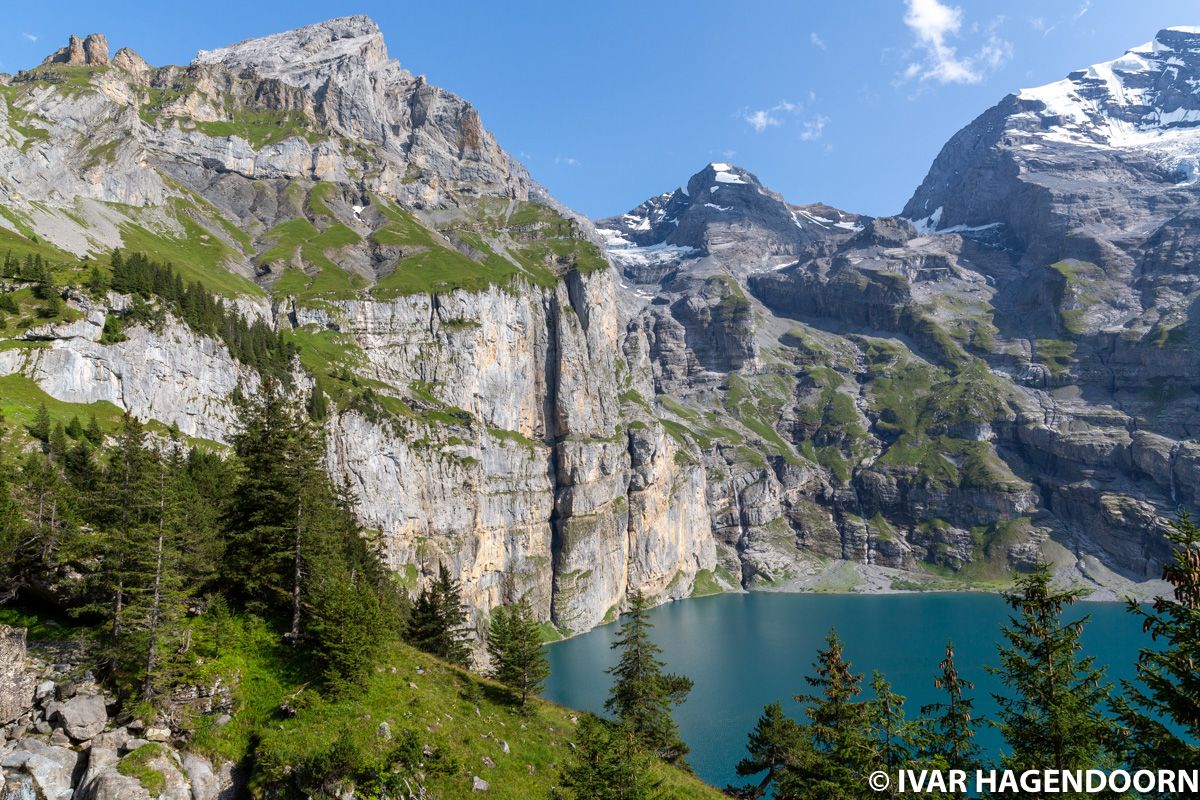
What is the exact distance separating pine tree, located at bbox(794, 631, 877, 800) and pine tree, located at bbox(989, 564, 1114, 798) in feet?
15.4

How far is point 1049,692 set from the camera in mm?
20188

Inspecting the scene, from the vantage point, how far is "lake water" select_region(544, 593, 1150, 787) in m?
87.8

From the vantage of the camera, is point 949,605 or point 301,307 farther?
point 949,605

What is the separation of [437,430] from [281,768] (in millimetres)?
123267

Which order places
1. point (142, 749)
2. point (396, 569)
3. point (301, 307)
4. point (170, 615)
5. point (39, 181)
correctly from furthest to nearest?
point (301, 307)
point (39, 181)
point (396, 569)
point (170, 615)
point (142, 749)

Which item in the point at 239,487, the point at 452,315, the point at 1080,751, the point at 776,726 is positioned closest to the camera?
the point at 1080,751

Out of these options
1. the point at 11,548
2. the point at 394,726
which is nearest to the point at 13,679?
the point at 11,548

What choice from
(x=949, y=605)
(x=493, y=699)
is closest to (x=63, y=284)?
(x=493, y=699)

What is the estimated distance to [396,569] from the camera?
118m

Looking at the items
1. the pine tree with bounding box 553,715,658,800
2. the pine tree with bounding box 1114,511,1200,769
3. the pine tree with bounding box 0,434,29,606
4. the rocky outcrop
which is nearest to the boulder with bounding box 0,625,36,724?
the rocky outcrop

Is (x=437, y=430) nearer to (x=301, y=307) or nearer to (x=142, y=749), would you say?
(x=301, y=307)

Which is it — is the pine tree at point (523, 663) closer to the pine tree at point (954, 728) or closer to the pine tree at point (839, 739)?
the pine tree at point (839, 739)

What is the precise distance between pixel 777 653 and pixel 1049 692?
4734 inches

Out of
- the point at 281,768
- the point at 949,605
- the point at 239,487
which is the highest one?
the point at 239,487
